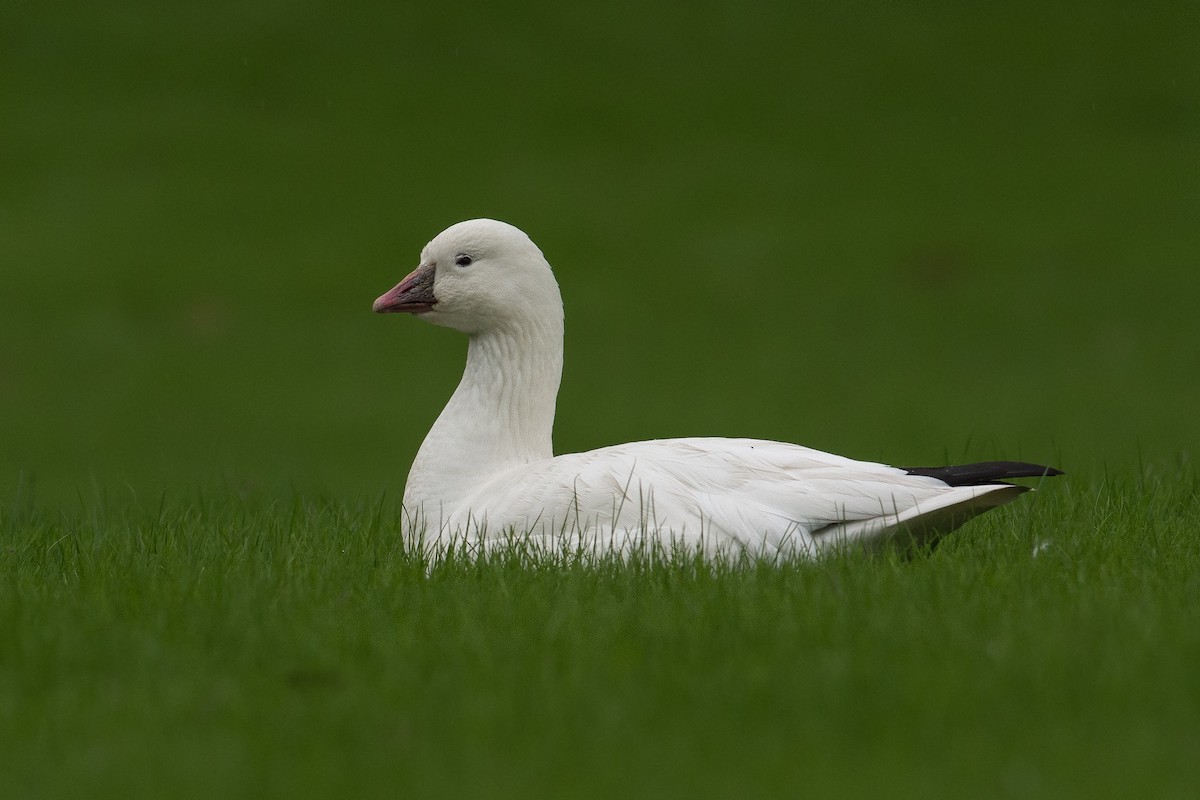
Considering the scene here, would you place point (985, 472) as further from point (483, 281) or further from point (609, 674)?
point (483, 281)

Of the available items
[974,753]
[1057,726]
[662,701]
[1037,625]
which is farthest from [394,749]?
[1037,625]

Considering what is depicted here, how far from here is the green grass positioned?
155 inches

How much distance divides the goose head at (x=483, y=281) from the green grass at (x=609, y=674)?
129cm

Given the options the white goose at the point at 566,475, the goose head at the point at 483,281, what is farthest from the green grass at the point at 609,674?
the goose head at the point at 483,281

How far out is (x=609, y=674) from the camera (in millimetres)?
4625

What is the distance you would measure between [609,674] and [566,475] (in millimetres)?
1830

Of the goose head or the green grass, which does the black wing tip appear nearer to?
the green grass

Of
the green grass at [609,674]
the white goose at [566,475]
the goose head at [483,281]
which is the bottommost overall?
the green grass at [609,674]

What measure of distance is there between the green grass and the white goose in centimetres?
25

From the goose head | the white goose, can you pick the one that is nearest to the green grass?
the white goose

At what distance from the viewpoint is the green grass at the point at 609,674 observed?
394cm

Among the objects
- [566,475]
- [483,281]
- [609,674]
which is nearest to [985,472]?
[566,475]

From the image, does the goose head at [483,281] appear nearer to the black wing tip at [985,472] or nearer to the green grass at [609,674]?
the green grass at [609,674]

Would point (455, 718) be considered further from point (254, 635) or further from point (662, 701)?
point (254, 635)
